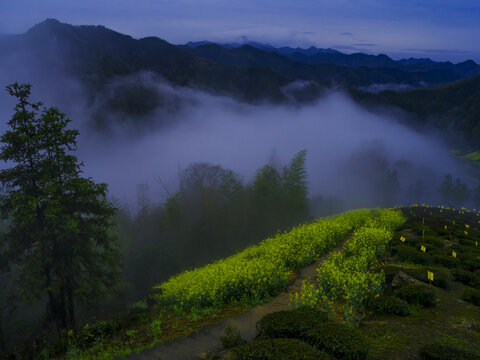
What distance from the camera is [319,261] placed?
15633 millimetres

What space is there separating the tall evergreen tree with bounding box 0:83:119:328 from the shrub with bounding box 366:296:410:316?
50.0ft

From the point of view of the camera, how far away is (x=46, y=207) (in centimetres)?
1702

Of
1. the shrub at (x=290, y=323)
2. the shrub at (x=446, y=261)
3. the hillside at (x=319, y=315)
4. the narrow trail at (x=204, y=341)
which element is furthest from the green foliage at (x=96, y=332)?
the shrub at (x=446, y=261)

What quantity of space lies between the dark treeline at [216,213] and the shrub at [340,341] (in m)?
48.3

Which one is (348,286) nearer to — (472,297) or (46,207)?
(472,297)

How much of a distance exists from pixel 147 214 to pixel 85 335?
51.3 m

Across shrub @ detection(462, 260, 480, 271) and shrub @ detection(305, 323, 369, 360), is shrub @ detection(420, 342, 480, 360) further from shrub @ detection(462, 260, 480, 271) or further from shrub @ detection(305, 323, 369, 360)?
shrub @ detection(462, 260, 480, 271)

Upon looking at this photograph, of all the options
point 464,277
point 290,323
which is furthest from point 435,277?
point 290,323

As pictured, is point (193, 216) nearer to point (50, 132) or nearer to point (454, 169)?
point (50, 132)

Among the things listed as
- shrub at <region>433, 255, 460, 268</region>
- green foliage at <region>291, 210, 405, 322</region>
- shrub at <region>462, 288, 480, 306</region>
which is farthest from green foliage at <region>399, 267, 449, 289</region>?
shrub at <region>433, 255, 460, 268</region>

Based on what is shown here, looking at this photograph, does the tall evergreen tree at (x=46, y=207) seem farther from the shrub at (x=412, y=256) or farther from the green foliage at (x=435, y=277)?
the shrub at (x=412, y=256)

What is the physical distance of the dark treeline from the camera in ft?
183

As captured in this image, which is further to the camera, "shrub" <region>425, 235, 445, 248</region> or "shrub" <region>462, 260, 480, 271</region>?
"shrub" <region>425, 235, 445, 248</region>

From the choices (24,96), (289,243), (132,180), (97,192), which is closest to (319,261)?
(289,243)
